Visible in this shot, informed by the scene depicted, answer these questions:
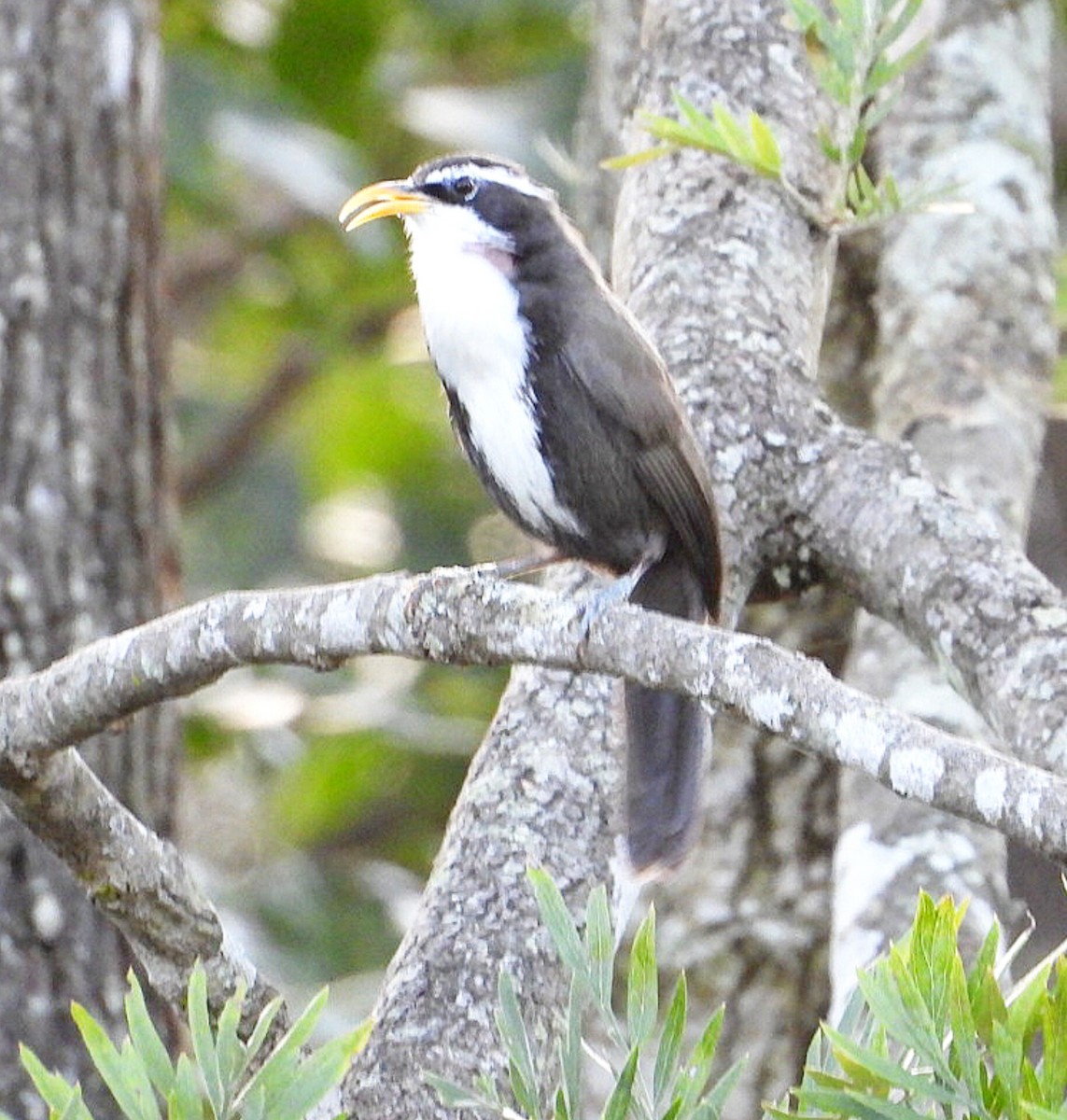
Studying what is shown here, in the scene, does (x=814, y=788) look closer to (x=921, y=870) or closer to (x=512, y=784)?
(x=921, y=870)

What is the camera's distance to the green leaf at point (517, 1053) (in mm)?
2303

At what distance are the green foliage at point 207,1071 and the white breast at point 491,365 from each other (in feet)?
5.30

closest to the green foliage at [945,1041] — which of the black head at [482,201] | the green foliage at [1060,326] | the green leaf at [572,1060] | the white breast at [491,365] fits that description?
the green leaf at [572,1060]

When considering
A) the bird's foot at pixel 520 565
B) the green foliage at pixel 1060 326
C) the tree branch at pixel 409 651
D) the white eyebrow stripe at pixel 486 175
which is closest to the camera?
the tree branch at pixel 409 651

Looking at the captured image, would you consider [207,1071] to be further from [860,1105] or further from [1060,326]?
[1060,326]

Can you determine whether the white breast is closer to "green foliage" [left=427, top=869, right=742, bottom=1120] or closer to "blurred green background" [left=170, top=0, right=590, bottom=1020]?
"green foliage" [left=427, top=869, right=742, bottom=1120]

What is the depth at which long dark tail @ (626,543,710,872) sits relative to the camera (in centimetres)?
348

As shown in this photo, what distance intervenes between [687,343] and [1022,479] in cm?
73

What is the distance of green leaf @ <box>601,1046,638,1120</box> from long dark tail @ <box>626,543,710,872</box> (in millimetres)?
1243

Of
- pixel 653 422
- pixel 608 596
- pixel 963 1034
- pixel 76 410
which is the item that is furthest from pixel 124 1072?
pixel 76 410

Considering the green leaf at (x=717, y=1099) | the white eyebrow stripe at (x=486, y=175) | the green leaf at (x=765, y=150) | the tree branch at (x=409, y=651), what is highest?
the white eyebrow stripe at (x=486, y=175)

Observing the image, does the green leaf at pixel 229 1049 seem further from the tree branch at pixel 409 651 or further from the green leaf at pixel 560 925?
the tree branch at pixel 409 651

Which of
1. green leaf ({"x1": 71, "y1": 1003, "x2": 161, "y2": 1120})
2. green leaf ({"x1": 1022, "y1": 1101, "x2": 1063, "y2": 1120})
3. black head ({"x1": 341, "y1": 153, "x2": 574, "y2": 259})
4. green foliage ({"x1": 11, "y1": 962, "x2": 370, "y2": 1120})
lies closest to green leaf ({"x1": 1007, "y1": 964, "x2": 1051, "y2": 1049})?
green leaf ({"x1": 1022, "y1": 1101, "x2": 1063, "y2": 1120})

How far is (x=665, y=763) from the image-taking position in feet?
11.8
